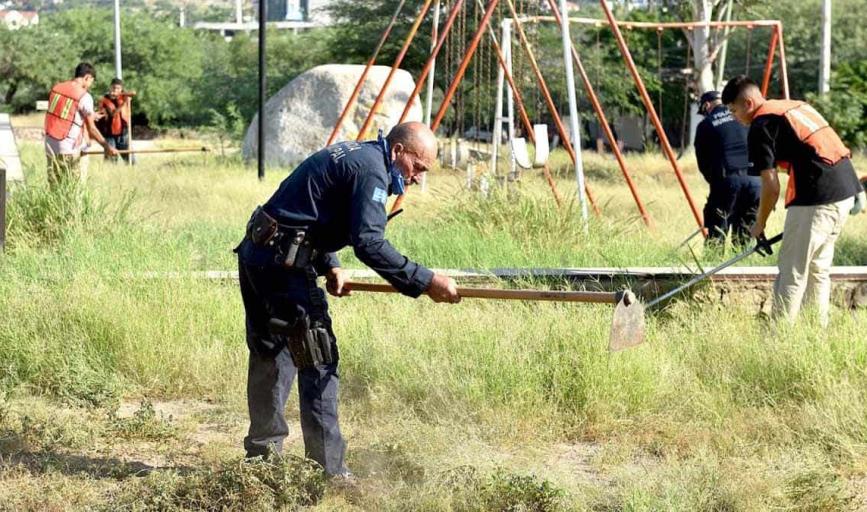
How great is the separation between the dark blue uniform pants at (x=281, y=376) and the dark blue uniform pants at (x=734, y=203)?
5.65 metres

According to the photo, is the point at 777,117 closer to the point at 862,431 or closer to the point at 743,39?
the point at 862,431

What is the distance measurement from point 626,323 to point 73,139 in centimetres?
846

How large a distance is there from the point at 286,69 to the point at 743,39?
15372mm

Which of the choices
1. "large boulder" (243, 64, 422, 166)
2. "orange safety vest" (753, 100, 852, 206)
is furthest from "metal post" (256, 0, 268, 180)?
"orange safety vest" (753, 100, 852, 206)

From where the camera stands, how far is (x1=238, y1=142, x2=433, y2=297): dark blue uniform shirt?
196 inches

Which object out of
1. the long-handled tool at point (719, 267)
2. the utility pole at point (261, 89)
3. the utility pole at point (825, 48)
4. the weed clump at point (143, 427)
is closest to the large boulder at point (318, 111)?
the utility pole at point (261, 89)

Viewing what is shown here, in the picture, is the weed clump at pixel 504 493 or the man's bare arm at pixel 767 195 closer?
the weed clump at pixel 504 493

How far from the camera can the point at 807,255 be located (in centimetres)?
738

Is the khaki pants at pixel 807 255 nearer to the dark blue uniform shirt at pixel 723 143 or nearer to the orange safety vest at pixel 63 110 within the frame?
the dark blue uniform shirt at pixel 723 143

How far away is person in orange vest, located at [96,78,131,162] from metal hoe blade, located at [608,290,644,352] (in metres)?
14.1

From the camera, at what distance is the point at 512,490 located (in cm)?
499

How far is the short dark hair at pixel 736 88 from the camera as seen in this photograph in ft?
24.4

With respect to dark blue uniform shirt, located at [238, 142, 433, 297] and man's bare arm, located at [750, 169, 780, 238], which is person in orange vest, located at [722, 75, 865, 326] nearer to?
man's bare arm, located at [750, 169, 780, 238]

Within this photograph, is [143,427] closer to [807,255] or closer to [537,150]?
[807,255]
